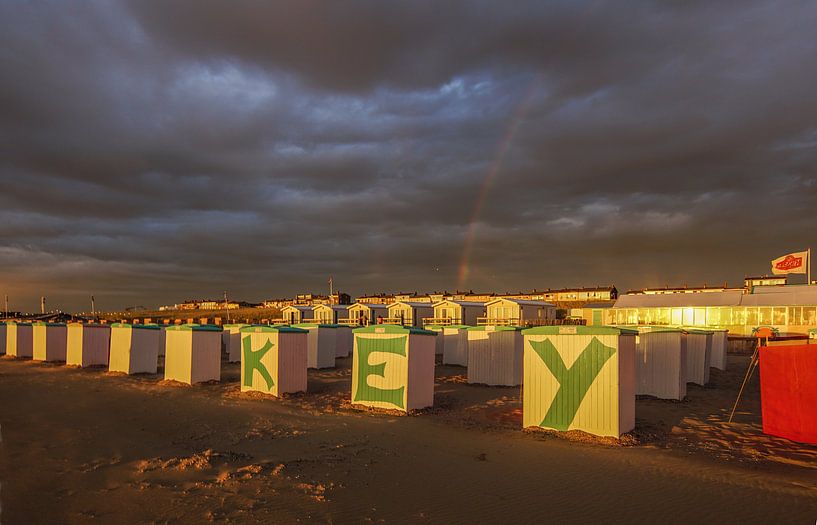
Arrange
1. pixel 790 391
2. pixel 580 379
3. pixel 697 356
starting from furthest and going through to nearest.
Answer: pixel 697 356 < pixel 580 379 < pixel 790 391

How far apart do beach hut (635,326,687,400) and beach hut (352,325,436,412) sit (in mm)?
7915

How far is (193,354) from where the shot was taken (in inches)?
882

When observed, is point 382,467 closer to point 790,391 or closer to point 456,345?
point 790,391

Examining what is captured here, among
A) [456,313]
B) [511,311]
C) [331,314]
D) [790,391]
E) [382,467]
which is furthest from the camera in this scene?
[331,314]

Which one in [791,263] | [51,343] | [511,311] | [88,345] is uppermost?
[791,263]

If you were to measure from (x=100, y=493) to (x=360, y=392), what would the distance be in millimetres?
9120

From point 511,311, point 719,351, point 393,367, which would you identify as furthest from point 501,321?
point 393,367

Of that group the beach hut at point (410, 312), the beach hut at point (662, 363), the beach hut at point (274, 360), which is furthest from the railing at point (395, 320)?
the beach hut at point (662, 363)

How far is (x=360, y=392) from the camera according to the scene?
1639 cm

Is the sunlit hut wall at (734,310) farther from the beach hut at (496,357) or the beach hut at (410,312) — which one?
the beach hut at (496,357)

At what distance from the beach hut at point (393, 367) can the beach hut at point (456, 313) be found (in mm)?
32795

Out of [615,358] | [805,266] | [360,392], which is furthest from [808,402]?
[805,266]

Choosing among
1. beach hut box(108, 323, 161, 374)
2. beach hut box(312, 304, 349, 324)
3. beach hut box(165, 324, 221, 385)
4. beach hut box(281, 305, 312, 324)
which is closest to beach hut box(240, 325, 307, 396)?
beach hut box(165, 324, 221, 385)

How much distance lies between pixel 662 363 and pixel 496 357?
6360mm
